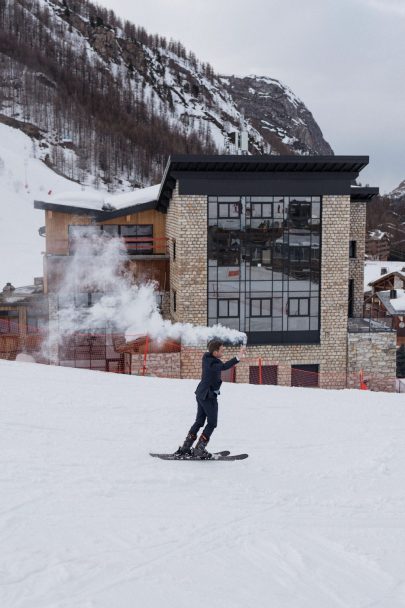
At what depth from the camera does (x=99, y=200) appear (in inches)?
1075

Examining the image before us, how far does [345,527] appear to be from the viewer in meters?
5.77

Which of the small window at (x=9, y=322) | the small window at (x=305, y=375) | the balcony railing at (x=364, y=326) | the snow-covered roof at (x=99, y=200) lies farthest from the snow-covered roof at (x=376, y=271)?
the small window at (x=9, y=322)

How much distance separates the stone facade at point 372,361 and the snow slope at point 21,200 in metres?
25.4

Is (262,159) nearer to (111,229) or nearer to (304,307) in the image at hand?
(304,307)

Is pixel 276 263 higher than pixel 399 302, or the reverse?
pixel 276 263

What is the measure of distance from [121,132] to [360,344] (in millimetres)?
80061

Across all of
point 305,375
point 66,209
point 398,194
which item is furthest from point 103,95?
point 398,194

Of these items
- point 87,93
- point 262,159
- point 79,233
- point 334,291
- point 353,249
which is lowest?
point 334,291

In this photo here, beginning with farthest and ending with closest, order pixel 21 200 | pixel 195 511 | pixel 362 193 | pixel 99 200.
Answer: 1. pixel 21 200
2. pixel 99 200
3. pixel 362 193
4. pixel 195 511

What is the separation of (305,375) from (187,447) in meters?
16.8

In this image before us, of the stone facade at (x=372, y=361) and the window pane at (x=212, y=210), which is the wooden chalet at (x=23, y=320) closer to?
the window pane at (x=212, y=210)

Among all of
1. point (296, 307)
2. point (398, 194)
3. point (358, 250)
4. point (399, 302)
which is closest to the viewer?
point (296, 307)

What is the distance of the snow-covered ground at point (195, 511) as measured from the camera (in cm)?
451

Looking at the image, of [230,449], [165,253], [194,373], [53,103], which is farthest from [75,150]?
[230,449]
